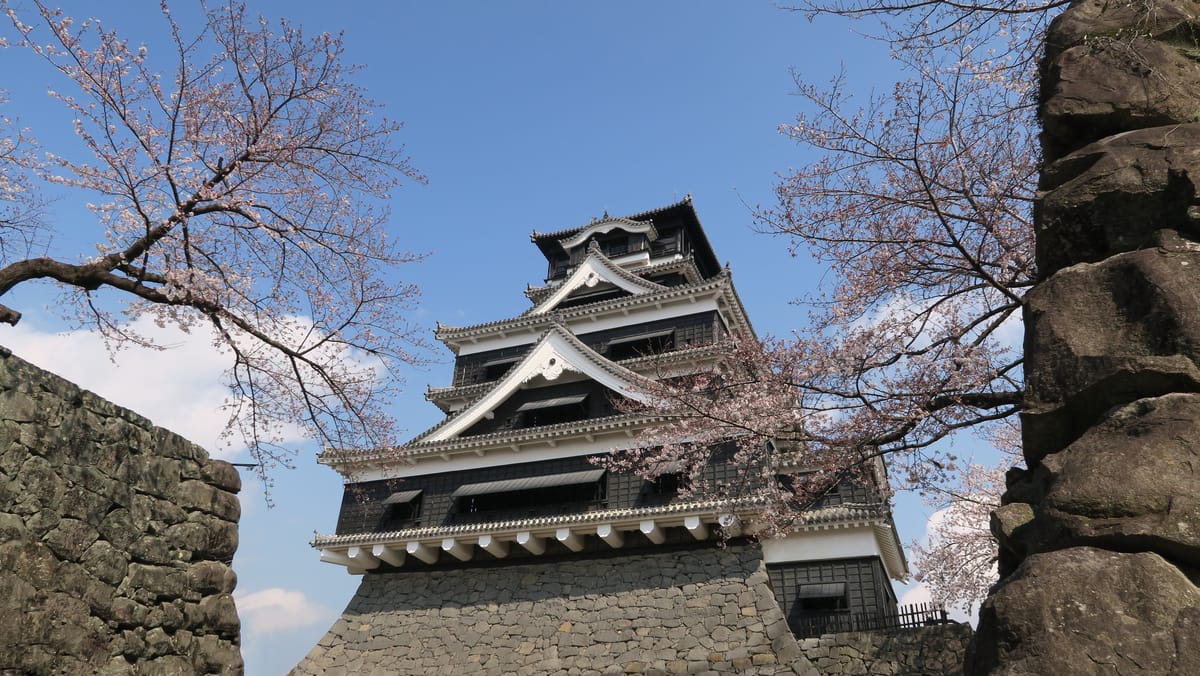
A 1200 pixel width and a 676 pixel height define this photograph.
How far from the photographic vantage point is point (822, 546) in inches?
535

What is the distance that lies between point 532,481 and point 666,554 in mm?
3554

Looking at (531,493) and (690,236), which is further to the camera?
(690,236)

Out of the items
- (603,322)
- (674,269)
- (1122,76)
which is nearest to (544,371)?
(603,322)

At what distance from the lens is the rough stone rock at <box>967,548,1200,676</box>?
284cm

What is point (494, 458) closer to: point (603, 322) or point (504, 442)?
point (504, 442)

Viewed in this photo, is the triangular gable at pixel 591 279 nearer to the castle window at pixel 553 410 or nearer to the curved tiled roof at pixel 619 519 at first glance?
the castle window at pixel 553 410

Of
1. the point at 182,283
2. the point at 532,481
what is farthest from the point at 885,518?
the point at 182,283

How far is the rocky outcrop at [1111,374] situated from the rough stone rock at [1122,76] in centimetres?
1

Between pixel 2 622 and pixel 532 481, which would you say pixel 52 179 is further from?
pixel 532 481

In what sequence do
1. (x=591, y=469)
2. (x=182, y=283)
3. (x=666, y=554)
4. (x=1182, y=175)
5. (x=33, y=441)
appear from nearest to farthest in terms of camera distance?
(x=1182, y=175), (x=33, y=441), (x=182, y=283), (x=666, y=554), (x=591, y=469)

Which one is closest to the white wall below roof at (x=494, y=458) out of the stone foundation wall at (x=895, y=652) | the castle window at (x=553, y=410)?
the castle window at (x=553, y=410)

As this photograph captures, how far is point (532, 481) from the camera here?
15.8 meters

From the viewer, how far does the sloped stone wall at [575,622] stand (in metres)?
12.2

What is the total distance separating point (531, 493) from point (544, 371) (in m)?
3.53
